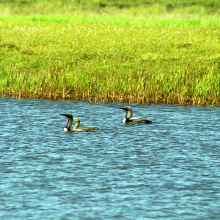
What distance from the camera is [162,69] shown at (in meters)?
25.2

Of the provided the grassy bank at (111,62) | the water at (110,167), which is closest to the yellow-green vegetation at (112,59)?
the grassy bank at (111,62)

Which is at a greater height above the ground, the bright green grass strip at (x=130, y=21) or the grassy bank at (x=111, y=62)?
the bright green grass strip at (x=130, y=21)

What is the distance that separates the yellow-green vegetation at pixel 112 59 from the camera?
2083 cm

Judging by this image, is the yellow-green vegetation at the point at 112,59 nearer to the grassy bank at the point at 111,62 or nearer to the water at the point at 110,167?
the grassy bank at the point at 111,62

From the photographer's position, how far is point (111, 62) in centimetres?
2711

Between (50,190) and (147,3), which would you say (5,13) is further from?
(50,190)

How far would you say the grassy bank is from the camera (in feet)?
68.3

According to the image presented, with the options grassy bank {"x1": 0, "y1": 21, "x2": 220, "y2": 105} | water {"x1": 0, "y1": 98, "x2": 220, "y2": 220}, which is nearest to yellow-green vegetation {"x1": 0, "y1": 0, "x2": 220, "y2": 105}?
grassy bank {"x1": 0, "y1": 21, "x2": 220, "y2": 105}

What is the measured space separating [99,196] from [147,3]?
55.1 metres

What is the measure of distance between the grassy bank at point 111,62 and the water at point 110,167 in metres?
1.91

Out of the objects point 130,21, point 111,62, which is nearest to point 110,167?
point 111,62

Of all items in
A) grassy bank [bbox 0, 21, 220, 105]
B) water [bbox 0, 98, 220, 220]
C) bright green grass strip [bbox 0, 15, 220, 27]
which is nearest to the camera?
water [bbox 0, 98, 220, 220]

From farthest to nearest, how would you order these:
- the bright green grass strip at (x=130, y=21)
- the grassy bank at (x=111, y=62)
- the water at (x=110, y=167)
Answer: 1. the bright green grass strip at (x=130, y=21)
2. the grassy bank at (x=111, y=62)
3. the water at (x=110, y=167)

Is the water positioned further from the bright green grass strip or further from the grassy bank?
the bright green grass strip
